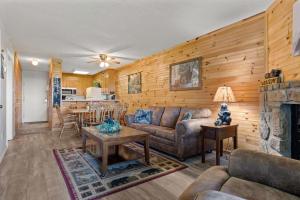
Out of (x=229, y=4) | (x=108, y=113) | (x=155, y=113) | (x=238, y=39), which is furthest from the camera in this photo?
(x=108, y=113)

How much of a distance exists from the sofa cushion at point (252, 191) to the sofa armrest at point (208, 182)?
49mm

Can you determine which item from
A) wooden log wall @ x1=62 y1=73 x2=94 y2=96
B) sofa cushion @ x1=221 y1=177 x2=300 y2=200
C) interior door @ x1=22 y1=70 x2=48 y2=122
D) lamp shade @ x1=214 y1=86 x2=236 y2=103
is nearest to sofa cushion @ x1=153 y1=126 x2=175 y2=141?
lamp shade @ x1=214 y1=86 x2=236 y2=103

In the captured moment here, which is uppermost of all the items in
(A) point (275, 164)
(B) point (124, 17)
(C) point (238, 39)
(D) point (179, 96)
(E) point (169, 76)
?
(B) point (124, 17)

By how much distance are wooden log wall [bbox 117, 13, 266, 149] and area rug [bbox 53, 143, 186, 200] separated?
1.43 m

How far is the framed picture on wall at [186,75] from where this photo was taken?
3.97 metres

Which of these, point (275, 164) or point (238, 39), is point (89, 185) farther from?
point (238, 39)

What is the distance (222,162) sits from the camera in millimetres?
2939

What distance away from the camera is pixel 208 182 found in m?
1.28

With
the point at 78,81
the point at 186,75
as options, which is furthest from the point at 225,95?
the point at 78,81

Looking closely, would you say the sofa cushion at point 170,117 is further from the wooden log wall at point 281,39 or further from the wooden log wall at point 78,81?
the wooden log wall at point 78,81

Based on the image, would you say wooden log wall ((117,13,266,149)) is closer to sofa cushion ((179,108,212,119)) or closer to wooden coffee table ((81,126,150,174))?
sofa cushion ((179,108,212,119))

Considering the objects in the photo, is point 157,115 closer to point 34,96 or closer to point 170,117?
point 170,117

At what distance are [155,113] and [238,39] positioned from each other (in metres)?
2.38

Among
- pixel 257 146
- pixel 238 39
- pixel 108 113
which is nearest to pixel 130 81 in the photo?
pixel 108 113
